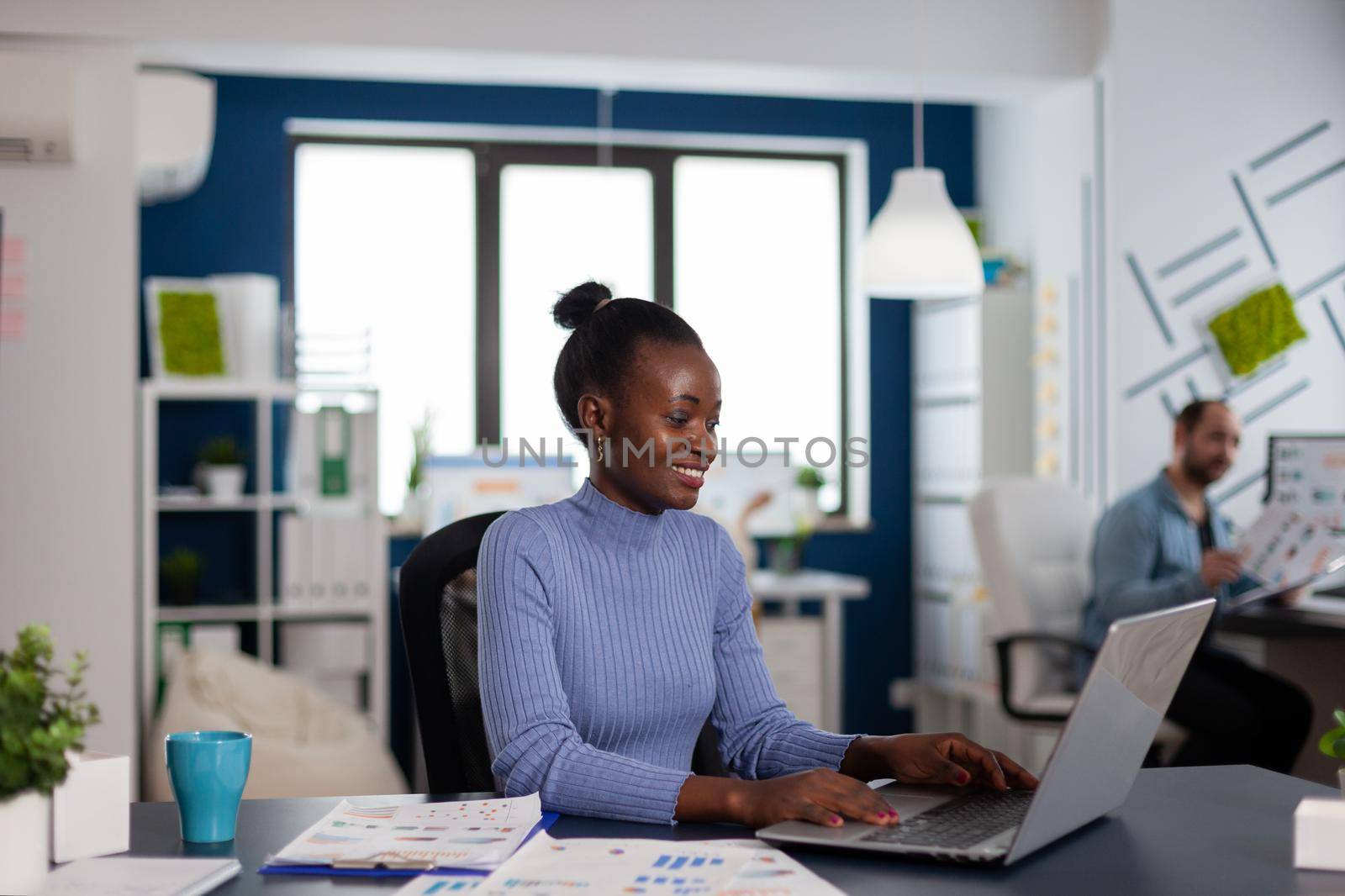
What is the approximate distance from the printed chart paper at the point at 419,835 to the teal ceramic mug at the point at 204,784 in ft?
0.25

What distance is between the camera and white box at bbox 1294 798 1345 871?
3.70 ft

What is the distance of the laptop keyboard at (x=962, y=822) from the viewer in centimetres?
115

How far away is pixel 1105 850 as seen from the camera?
118 cm

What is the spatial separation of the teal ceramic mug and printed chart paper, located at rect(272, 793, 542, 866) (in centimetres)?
8

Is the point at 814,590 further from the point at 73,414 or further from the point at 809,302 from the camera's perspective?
the point at 73,414

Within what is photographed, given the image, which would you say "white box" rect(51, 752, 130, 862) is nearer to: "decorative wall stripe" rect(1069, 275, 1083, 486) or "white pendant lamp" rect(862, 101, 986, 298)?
"white pendant lamp" rect(862, 101, 986, 298)

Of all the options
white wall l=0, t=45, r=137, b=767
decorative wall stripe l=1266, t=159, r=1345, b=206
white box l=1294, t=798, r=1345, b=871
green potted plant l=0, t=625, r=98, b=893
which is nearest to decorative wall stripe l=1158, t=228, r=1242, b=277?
decorative wall stripe l=1266, t=159, r=1345, b=206

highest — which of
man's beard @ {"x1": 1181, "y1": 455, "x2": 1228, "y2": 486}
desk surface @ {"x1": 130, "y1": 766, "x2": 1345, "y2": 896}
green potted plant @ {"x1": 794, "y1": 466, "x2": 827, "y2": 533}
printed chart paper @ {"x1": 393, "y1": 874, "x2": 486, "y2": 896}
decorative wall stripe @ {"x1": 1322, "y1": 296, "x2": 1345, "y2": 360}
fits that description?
decorative wall stripe @ {"x1": 1322, "y1": 296, "x2": 1345, "y2": 360}

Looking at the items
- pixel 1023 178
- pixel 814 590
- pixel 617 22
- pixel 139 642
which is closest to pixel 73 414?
pixel 139 642

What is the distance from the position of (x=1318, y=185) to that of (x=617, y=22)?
2.26 metres

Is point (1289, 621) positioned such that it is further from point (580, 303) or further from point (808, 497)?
point (580, 303)

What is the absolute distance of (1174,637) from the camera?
1226mm

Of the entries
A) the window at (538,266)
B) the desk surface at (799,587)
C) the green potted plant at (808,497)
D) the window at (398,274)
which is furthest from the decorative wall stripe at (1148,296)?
the window at (398,274)

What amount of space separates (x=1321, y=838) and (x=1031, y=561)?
9.01 feet
